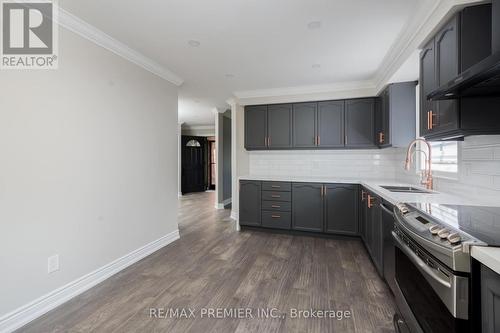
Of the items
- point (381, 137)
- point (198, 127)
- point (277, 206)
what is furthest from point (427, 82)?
point (198, 127)

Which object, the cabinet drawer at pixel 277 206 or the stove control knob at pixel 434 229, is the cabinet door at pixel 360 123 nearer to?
the cabinet drawer at pixel 277 206

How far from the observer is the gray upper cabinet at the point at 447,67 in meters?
1.58

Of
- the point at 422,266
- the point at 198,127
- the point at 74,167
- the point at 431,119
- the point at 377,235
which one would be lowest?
the point at 377,235

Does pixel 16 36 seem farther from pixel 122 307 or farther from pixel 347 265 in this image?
pixel 347 265

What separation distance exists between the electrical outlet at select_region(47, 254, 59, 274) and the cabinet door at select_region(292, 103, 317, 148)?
341 cm

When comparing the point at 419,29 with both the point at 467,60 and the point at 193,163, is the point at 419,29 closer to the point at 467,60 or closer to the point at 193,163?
the point at 467,60

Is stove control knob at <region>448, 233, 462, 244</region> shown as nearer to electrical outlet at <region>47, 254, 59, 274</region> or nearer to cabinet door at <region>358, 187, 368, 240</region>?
cabinet door at <region>358, 187, 368, 240</region>

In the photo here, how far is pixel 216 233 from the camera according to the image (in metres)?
3.98

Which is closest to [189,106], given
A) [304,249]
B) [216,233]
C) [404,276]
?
[216,233]

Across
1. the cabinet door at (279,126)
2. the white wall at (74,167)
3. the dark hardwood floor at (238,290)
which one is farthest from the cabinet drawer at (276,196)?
the white wall at (74,167)

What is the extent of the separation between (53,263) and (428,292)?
2664 mm

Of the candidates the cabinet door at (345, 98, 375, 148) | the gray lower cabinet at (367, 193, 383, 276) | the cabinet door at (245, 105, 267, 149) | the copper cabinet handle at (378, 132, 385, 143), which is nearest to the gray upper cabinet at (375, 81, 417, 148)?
the copper cabinet handle at (378, 132, 385, 143)

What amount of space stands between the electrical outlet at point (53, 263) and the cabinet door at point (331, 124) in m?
3.62

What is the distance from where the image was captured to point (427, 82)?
1984 mm
